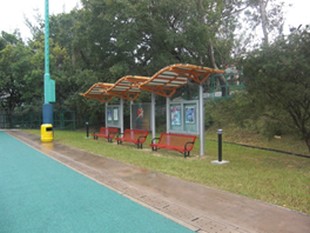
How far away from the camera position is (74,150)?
1306 cm

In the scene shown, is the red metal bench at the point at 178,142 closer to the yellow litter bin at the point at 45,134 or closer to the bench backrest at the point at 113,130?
the bench backrest at the point at 113,130

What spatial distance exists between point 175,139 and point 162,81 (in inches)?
95.3

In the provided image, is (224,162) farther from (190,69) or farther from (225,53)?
(225,53)

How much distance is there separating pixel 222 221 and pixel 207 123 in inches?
572

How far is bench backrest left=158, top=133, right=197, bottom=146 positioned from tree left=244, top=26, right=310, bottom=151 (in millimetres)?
2790

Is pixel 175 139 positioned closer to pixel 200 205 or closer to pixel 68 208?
pixel 200 205

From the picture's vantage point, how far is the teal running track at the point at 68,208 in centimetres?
448

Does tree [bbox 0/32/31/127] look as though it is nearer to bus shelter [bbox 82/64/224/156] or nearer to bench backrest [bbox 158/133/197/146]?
bus shelter [bbox 82/64/224/156]

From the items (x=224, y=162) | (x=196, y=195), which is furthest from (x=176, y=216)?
(x=224, y=162)

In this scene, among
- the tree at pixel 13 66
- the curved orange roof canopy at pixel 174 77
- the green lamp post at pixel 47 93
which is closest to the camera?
the curved orange roof canopy at pixel 174 77

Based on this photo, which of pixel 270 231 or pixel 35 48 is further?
pixel 35 48

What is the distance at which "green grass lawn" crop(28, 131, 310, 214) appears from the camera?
588 centimetres

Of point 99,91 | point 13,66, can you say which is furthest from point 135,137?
point 13,66

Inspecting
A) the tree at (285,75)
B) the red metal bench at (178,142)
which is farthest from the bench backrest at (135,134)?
the tree at (285,75)
